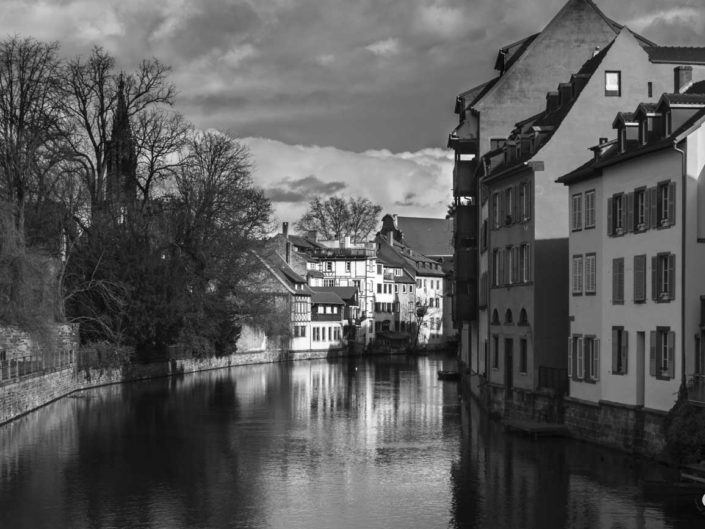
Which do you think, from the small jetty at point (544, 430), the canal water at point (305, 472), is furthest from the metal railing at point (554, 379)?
the canal water at point (305, 472)

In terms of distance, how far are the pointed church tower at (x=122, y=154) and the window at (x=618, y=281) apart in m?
38.2

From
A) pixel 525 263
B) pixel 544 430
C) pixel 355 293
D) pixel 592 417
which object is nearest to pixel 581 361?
pixel 592 417

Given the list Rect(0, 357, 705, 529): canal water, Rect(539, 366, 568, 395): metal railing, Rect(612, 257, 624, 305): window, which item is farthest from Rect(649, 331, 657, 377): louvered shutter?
Rect(539, 366, 568, 395): metal railing

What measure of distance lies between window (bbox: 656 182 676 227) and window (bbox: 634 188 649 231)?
84 centimetres

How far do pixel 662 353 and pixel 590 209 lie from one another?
7.50 m

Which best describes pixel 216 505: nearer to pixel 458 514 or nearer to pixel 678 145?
pixel 458 514

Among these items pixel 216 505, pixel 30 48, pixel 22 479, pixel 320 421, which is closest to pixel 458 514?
pixel 216 505

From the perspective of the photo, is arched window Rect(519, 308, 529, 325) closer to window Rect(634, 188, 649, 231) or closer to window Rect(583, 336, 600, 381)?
window Rect(583, 336, 600, 381)

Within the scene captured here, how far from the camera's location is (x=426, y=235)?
16462 centimetres

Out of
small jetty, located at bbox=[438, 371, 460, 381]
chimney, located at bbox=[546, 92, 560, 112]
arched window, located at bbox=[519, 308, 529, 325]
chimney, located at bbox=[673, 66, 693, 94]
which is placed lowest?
small jetty, located at bbox=[438, 371, 460, 381]

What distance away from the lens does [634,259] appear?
3388 cm

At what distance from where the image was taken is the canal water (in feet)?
83.5

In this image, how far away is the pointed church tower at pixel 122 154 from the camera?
2648 inches

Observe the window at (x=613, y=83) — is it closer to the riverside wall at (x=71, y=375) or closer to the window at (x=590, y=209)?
the window at (x=590, y=209)
